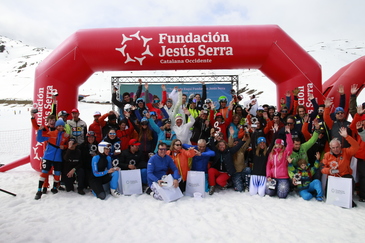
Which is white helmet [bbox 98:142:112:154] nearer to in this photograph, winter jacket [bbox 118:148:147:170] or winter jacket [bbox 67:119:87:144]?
winter jacket [bbox 118:148:147:170]

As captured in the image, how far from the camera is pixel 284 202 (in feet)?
13.8

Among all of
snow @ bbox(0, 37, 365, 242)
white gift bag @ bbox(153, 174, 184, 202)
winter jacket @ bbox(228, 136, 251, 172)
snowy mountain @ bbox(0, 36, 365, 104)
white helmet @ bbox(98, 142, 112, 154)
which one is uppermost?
snowy mountain @ bbox(0, 36, 365, 104)

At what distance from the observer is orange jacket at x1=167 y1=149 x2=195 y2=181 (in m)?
4.72

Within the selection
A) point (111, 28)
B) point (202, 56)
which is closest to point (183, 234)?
point (202, 56)

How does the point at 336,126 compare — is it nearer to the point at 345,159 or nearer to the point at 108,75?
the point at 345,159

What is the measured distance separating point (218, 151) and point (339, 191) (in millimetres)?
2099

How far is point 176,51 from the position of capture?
5.73m

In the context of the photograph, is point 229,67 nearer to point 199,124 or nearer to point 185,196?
point 199,124

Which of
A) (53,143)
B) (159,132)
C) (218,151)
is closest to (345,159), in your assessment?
(218,151)

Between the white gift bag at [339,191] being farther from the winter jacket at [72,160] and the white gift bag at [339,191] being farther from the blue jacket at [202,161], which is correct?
the winter jacket at [72,160]

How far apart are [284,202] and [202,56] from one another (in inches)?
138

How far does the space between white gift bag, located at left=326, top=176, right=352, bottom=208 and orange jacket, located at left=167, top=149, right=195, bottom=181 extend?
94.7 inches

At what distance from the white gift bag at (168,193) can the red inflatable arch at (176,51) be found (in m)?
2.98

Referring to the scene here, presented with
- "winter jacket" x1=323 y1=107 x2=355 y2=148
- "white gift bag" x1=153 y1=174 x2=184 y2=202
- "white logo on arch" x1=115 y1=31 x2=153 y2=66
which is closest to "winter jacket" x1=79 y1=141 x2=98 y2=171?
"white gift bag" x1=153 y1=174 x2=184 y2=202
